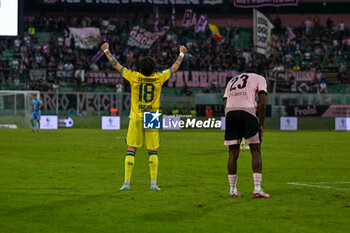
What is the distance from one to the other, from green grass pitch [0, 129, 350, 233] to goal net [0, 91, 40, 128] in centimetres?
2530

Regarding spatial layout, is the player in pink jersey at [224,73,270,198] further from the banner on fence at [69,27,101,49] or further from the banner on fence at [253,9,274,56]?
the banner on fence at [69,27,101,49]

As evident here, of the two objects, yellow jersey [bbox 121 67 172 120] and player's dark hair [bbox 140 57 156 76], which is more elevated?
player's dark hair [bbox 140 57 156 76]

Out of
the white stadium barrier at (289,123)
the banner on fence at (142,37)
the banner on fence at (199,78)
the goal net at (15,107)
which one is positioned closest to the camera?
the goal net at (15,107)

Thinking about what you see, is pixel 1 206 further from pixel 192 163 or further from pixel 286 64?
pixel 286 64

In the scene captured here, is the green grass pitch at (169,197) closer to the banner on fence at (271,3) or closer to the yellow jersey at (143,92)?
the yellow jersey at (143,92)

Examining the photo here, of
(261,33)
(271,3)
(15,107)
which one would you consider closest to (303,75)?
(261,33)

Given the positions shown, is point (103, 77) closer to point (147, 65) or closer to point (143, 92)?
point (143, 92)

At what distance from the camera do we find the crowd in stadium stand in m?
52.3

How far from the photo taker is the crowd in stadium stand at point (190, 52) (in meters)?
52.3

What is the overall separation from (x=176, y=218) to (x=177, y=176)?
616cm

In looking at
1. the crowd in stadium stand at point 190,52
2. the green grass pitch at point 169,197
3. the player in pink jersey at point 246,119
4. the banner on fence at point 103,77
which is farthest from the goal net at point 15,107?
the player in pink jersey at point 246,119

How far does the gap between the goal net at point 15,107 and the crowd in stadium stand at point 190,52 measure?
4513 mm

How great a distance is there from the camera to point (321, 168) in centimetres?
1780

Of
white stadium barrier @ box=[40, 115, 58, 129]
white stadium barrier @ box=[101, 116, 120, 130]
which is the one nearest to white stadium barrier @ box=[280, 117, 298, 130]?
white stadium barrier @ box=[101, 116, 120, 130]
